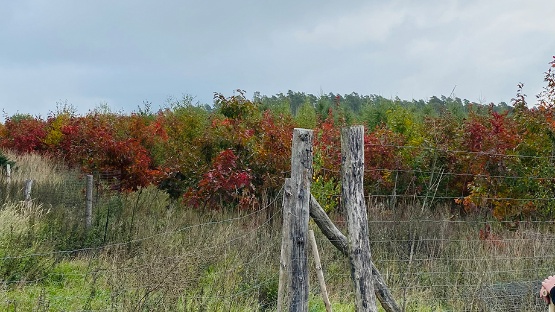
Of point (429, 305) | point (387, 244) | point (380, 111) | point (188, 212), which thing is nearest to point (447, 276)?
point (429, 305)

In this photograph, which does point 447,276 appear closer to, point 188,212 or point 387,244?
point 387,244

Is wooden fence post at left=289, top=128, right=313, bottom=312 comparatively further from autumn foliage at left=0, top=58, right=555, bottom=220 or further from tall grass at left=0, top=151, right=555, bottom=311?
autumn foliage at left=0, top=58, right=555, bottom=220

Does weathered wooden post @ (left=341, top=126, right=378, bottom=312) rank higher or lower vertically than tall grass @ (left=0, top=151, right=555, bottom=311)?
higher

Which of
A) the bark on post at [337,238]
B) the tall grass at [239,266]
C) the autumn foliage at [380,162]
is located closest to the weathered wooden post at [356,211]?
the bark on post at [337,238]

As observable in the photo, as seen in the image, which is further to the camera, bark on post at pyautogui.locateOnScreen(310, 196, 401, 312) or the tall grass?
the tall grass

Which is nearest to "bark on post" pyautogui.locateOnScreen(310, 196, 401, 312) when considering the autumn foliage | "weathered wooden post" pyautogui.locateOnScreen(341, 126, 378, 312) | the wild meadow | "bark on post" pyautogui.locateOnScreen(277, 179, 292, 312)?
"weathered wooden post" pyautogui.locateOnScreen(341, 126, 378, 312)

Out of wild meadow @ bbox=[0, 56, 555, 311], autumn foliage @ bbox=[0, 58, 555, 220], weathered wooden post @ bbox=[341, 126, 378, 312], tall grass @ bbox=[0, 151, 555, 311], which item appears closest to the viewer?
weathered wooden post @ bbox=[341, 126, 378, 312]

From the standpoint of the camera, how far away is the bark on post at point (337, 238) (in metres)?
5.91

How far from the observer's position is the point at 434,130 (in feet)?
50.2

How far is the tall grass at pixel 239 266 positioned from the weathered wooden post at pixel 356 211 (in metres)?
0.72

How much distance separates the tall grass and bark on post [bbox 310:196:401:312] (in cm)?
29

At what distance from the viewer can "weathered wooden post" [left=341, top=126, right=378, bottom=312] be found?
5.89 m

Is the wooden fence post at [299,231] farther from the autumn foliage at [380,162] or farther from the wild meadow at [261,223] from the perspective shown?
the autumn foliage at [380,162]

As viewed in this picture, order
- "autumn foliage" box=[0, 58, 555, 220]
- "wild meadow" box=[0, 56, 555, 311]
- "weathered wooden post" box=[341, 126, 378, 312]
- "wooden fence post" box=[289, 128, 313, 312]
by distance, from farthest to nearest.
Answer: "autumn foliage" box=[0, 58, 555, 220] → "wild meadow" box=[0, 56, 555, 311] → "weathered wooden post" box=[341, 126, 378, 312] → "wooden fence post" box=[289, 128, 313, 312]
